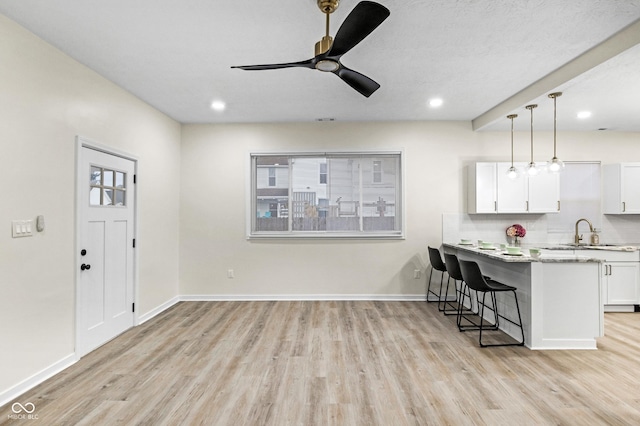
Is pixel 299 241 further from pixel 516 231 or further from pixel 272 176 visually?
pixel 516 231

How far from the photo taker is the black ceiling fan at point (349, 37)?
1722mm

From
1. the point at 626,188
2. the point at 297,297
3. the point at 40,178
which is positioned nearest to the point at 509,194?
the point at 626,188

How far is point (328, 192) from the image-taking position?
16.7ft

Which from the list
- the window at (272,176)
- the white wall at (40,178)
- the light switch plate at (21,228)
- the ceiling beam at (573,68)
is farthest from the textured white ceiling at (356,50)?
the light switch plate at (21,228)

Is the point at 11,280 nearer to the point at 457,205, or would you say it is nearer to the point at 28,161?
the point at 28,161

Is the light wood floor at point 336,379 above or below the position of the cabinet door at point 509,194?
below

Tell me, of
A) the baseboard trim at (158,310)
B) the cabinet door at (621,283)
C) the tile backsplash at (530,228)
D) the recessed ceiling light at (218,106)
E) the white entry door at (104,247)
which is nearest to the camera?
the white entry door at (104,247)

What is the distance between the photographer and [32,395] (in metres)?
2.39

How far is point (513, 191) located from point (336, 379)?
3686mm

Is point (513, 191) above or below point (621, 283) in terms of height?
above

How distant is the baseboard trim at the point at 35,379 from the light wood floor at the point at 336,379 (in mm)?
52

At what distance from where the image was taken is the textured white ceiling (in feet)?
7.39

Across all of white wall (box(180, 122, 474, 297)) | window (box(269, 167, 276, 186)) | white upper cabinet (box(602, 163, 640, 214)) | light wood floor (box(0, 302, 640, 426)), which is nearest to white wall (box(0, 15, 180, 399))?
light wood floor (box(0, 302, 640, 426))

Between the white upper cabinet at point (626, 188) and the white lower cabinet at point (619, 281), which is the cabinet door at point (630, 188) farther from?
the white lower cabinet at point (619, 281)
